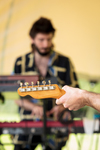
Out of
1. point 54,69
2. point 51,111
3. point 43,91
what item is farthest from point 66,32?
point 43,91

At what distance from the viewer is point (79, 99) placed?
3.04ft

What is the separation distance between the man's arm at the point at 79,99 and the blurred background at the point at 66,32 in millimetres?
1198

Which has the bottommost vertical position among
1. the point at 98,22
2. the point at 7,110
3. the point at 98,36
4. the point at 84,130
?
the point at 7,110

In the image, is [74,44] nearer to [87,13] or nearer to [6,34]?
[87,13]

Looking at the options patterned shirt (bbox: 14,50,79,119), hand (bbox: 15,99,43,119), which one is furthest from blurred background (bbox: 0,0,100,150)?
hand (bbox: 15,99,43,119)

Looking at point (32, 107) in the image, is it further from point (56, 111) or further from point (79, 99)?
point (79, 99)

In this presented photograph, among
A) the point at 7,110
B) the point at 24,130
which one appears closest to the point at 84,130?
the point at 24,130

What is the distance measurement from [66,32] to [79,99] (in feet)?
4.62

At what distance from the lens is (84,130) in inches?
52.4

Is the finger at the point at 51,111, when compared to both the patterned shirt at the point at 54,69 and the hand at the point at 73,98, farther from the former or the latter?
the hand at the point at 73,98

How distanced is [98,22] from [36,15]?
710mm

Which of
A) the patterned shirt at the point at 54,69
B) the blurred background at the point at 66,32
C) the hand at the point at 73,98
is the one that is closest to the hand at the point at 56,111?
the patterned shirt at the point at 54,69

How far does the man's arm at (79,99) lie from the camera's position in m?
0.92

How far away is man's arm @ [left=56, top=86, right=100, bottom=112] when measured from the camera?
92 cm
